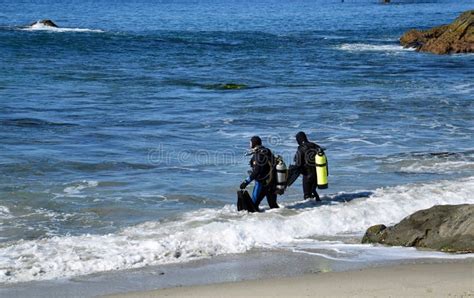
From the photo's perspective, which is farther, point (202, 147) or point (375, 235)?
point (202, 147)

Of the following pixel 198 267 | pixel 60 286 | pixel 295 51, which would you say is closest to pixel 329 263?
pixel 198 267

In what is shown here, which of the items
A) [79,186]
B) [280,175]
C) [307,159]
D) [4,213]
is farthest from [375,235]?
[79,186]

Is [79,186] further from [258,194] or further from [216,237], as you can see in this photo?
[216,237]

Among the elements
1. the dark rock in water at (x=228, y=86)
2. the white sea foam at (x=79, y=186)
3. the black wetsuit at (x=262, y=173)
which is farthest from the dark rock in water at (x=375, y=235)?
the dark rock in water at (x=228, y=86)

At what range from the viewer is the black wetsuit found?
15.5 m

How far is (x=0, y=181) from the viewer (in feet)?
62.1

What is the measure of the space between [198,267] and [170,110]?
58.7 feet

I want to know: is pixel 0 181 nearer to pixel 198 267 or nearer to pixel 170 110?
pixel 198 267

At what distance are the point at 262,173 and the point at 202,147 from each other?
307 inches

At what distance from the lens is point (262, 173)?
15633 mm

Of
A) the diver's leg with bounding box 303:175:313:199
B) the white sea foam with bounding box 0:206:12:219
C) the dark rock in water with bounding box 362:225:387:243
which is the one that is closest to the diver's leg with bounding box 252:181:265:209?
the diver's leg with bounding box 303:175:313:199

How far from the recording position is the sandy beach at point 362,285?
10.8m

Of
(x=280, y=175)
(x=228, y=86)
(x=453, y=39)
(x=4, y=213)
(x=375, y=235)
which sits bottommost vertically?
(x=4, y=213)

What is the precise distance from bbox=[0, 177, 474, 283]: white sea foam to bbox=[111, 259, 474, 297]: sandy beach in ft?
3.75
